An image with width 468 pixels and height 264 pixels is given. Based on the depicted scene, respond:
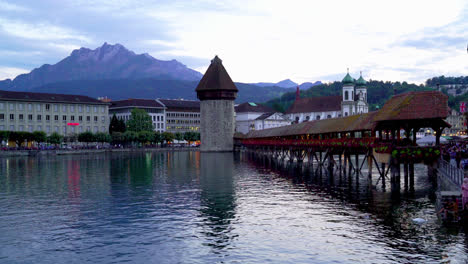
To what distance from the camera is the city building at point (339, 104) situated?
174 m

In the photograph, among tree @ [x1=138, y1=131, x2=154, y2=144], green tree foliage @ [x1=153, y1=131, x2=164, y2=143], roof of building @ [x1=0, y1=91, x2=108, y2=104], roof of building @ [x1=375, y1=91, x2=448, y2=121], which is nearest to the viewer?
roof of building @ [x1=375, y1=91, x2=448, y2=121]

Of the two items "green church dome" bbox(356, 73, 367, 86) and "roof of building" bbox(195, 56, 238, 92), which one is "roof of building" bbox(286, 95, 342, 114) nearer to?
"green church dome" bbox(356, 73, 367, 86)

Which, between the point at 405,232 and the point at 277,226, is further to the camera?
the point at 277,226

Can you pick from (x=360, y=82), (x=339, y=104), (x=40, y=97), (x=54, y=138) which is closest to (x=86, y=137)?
(x=54, y=138)

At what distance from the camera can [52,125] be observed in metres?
139

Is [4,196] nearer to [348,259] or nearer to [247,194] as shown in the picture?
[247,194]

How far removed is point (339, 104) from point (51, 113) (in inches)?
3914

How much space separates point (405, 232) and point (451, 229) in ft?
6.19

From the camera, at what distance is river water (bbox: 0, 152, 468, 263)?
1892 centimetres

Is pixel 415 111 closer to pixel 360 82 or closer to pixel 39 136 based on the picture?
pixel 39 136

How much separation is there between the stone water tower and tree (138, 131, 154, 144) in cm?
2495

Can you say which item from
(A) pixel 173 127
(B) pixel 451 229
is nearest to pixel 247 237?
(B) pixel 451 229

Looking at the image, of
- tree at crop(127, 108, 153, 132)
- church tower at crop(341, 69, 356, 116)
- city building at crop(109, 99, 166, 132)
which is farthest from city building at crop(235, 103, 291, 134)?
tree at crop(127, 108, 153, 132)

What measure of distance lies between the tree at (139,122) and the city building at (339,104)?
6157cm
